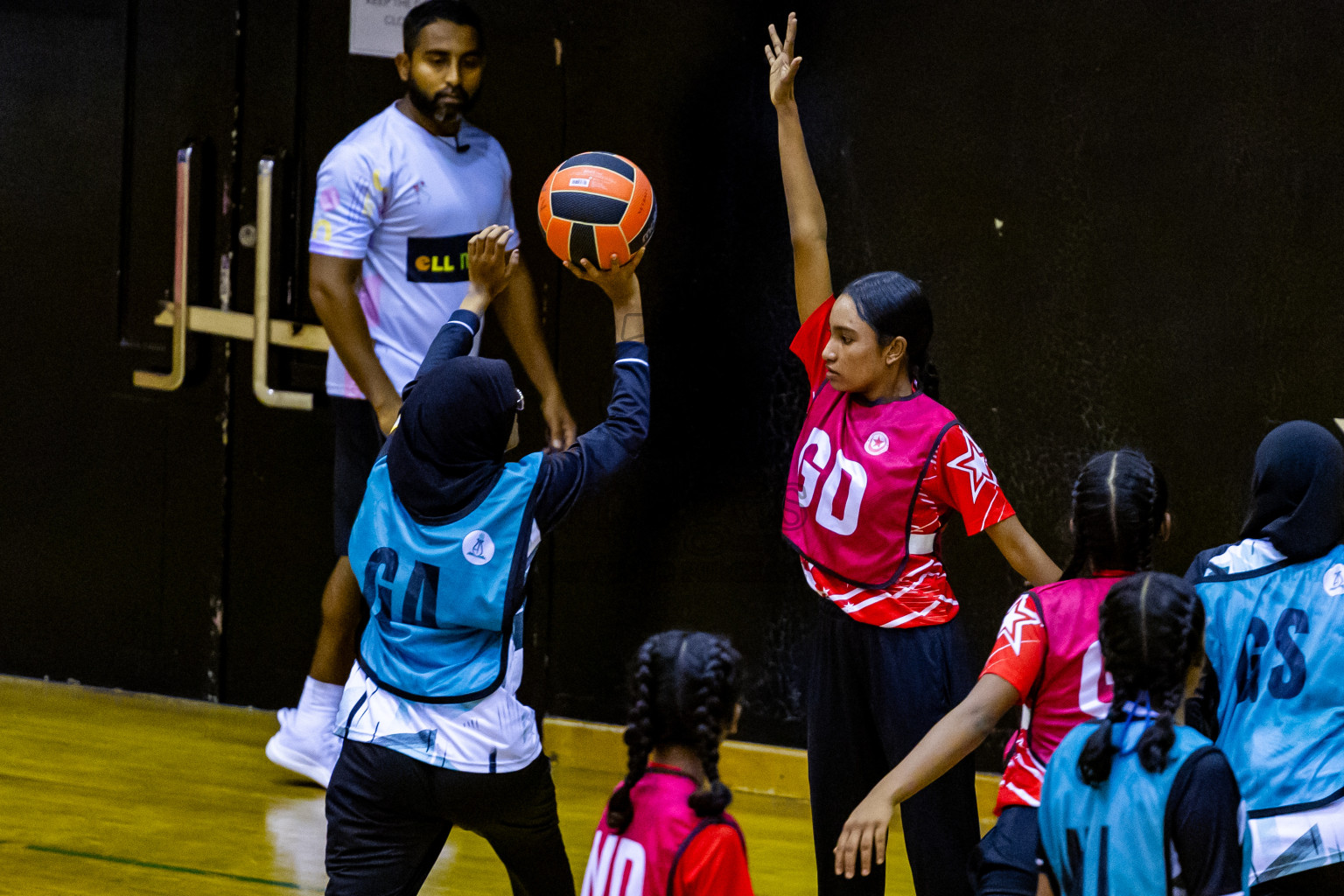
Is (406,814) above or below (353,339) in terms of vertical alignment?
below

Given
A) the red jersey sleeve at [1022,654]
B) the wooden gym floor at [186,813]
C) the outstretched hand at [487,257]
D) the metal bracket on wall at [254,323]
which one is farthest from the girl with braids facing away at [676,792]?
the metal bracket on wall at [254,323]

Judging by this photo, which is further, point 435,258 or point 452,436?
point 435,258

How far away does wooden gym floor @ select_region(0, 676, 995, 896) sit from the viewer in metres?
4.56

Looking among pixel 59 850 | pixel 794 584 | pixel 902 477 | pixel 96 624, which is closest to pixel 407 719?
pixel 902 477

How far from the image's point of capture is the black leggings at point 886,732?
365cm

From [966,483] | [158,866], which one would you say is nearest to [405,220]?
[158,866]

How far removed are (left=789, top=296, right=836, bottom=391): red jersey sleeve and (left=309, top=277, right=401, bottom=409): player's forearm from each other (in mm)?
1553

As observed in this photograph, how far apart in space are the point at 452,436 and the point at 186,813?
8.12ft

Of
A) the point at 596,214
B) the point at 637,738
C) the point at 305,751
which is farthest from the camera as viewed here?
the point at 305,751

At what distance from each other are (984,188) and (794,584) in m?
1.39

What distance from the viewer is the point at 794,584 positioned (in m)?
5.59

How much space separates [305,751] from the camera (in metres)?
5.38

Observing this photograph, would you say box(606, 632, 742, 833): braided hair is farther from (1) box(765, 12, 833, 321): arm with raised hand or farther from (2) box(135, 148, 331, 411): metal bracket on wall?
(2) box(135, 148, 331, 411): metal bracket on wall

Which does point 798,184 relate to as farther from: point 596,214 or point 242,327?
point 242,327
